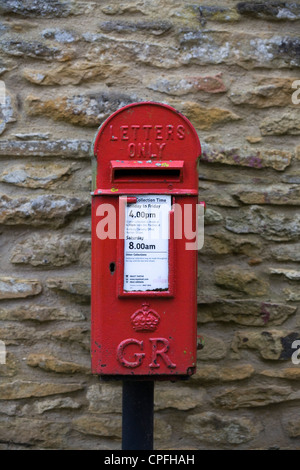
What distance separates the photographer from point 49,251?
2527 millimetres

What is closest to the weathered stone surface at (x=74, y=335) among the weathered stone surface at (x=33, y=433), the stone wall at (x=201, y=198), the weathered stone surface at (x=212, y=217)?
the stone wall at (x=201, y=198)

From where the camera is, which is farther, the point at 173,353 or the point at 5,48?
the point at 5,48

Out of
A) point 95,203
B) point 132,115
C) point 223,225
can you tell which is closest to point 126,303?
point 95,203

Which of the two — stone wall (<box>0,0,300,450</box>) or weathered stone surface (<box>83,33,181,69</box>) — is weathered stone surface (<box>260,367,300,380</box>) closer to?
stone wall (<box>0,0,300,450</box>)

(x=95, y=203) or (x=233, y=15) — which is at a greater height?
(x=233, y=15)

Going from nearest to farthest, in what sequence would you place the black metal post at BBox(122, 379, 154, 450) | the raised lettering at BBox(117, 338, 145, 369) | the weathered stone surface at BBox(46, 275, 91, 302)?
the raised lettering at BBox(117, 338, 145, 369) → the black metal post at BBox(122, 379, 154, 450) → the weathered stone surface at BBox(46, 275, 91, 302)

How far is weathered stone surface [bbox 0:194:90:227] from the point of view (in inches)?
99.1

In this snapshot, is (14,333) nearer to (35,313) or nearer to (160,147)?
(35,313)

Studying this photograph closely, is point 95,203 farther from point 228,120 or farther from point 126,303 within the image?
point 228,120

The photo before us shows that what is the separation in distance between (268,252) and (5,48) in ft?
5.08

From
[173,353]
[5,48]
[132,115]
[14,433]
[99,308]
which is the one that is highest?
[5,48]

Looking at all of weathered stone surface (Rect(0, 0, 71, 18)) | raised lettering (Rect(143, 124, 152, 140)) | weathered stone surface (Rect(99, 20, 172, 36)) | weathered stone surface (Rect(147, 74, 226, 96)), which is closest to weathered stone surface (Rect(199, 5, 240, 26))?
weathered stone surface (Rect(99, 20, 172, 36))

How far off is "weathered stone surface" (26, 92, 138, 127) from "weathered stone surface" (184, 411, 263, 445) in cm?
147

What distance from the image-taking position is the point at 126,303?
1.89 metres
